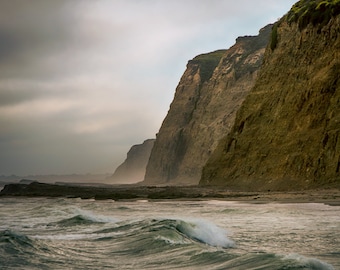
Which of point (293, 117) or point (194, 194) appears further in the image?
point (293, 117)

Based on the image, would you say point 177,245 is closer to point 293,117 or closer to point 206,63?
point 293,117

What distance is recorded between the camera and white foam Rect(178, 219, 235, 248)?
14888 mm

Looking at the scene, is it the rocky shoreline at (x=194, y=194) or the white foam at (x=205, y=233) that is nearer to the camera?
the white foam at (x=205, y=233)

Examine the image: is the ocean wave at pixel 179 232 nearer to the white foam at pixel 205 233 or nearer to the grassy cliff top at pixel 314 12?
the white foam at pixel 205 233

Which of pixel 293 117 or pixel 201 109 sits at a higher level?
pixel 201 109

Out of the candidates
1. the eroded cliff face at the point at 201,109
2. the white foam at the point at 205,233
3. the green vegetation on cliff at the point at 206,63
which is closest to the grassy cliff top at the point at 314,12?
the white foam at the point at 205,233

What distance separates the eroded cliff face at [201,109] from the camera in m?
108

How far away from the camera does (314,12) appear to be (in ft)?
180

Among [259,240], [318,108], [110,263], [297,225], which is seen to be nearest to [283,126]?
[318,108]

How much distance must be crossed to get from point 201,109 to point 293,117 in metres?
67.5

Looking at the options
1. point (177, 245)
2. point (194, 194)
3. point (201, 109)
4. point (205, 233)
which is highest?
point (201, 109)

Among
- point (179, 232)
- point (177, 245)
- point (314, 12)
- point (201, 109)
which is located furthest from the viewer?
point (201, 109)

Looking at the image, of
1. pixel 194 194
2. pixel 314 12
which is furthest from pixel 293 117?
pixel 194 194

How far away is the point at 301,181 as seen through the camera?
4622 centimetres
